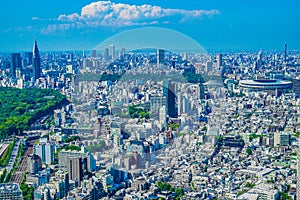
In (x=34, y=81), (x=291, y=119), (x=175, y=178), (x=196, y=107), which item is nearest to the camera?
(x=175, y=178)

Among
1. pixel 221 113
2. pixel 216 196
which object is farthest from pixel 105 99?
pixel 216 196

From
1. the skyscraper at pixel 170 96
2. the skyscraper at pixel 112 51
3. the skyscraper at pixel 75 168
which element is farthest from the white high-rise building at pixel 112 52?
the skyscraper at pixel 75 168

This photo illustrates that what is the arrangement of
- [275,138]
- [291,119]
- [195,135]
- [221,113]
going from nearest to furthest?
[195,135]
[275,138]
[221,113]
[291,119]

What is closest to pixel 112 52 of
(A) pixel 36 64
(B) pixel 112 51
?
(B) pixel 112 51

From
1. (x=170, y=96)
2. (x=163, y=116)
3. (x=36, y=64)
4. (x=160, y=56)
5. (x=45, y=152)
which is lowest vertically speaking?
(x=45, y=152)

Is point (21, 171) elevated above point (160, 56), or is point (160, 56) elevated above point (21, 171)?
point (160, 56)

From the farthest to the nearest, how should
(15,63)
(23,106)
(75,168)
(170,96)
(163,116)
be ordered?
(15,63) < (23,106) < (170,96) < (163,116) < (75,168)

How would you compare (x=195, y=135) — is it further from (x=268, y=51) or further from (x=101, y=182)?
(x=268, y=51)

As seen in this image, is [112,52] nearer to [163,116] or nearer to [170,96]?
[170,96]
